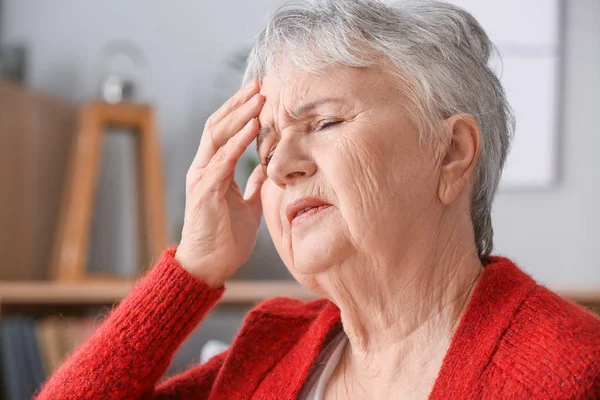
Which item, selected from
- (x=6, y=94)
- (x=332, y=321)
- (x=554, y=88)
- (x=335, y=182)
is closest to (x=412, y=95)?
(x=335, y=182)

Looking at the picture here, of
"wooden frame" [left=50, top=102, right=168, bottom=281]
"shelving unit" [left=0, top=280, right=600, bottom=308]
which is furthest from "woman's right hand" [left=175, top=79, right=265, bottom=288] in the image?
"wooden frame" [left=50, top=102, right=168, bottom=281]

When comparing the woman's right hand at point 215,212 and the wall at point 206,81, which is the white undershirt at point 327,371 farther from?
the wall at point 206,81

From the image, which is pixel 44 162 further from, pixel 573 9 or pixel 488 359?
pixel 488 359

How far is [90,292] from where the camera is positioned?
2.46m

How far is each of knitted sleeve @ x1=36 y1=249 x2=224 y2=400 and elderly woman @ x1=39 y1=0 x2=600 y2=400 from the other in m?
0.02

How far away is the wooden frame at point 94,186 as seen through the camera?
2.65 metres

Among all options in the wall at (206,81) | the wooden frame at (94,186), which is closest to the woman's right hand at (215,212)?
the wooden frame at (94,186)

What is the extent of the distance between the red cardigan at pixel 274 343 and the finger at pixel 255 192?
166 millimetres

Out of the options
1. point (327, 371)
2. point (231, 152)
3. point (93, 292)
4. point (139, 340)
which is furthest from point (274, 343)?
point (93, 292)

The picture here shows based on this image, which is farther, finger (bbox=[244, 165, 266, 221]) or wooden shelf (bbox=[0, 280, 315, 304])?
wooden shelf (bbox=[0, 280, 315, 304])

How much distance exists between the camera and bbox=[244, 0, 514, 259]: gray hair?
3.52 ft

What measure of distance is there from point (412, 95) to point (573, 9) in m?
1.90

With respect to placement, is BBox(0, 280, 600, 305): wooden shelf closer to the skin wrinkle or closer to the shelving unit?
the shelving unit

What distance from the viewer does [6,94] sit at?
107 inches
